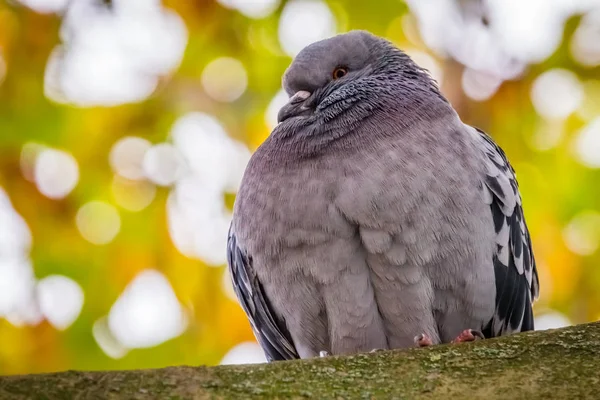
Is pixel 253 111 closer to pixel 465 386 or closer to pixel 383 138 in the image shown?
pixel 383 138

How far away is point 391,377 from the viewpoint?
2.70m

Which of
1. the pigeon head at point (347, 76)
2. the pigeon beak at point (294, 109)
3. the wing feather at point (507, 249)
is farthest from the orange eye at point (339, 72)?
the wing feather at point (507, 249)

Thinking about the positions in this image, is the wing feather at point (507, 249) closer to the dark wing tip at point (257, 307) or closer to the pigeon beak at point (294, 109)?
the pigeon beak at point (294, 109)

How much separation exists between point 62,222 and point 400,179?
3.36m

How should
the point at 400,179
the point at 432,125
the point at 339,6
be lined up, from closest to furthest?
the point at 400,179 → the point at 432,125 → the point at 339,6

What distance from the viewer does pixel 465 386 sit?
262 centimetres

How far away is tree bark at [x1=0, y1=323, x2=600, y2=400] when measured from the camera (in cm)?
249

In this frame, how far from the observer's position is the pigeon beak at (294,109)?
577cm

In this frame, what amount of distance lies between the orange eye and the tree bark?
353cm

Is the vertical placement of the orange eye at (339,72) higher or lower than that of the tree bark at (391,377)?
higher

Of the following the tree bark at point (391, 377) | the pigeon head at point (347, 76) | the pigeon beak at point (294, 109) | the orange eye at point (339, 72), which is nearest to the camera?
the tree bark at point (391, 377)

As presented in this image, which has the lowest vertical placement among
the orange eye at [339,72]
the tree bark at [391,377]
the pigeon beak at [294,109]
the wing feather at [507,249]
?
the tree bark at [391,377]

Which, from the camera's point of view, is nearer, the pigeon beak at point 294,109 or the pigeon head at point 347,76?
the pigeon head at point 347,76

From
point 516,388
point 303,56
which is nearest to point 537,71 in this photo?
point 303,56
